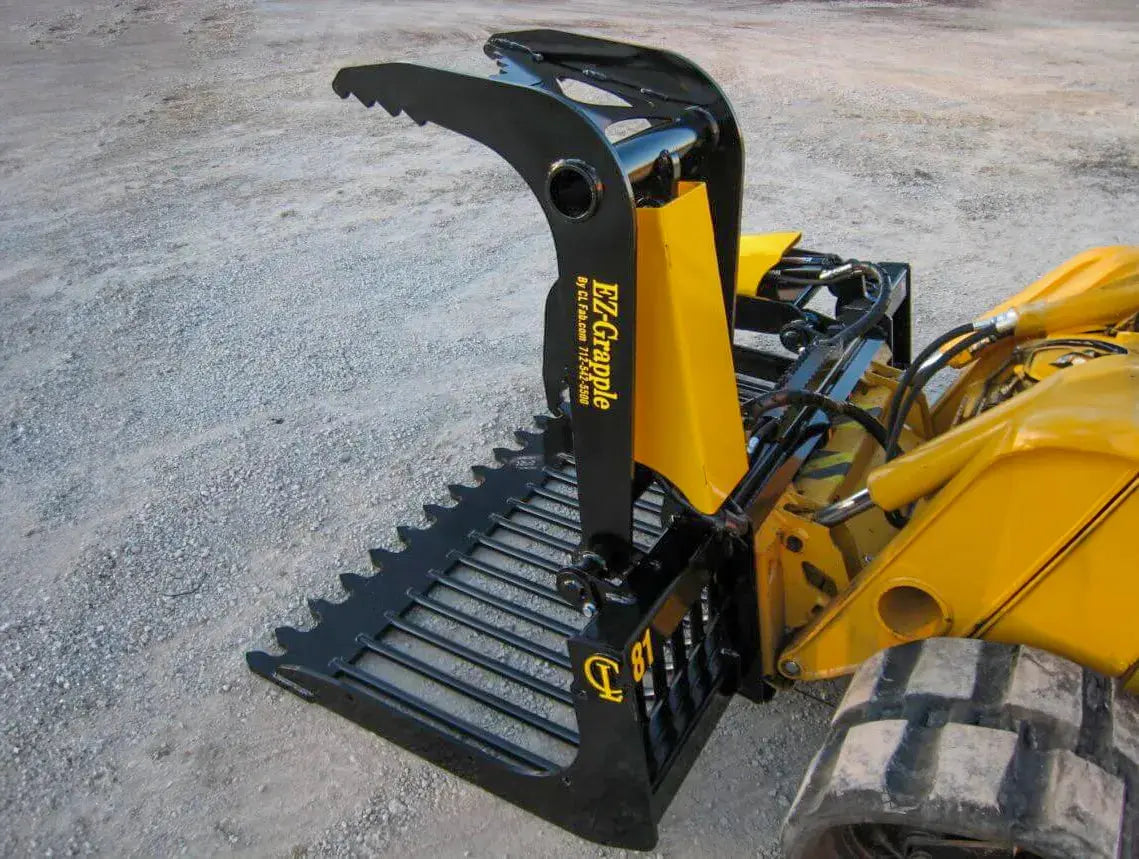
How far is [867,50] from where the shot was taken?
1142 cm

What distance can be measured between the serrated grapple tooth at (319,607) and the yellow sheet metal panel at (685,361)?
5.24 ft

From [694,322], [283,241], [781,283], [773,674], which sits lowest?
[283,241]

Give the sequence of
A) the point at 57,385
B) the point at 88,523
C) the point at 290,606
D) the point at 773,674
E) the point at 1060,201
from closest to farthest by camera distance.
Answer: the point at 773,674 < the point at 290,606 < the point at 88,523 < the point at 57,385 < the point at 1060,201

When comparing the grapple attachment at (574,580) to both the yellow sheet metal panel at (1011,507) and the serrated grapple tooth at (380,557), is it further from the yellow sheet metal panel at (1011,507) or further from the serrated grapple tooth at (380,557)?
the yellow sheet metal panel at (1011,507)

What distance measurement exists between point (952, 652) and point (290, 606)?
2397 mm

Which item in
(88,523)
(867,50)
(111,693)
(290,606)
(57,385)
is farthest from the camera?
(867,50)

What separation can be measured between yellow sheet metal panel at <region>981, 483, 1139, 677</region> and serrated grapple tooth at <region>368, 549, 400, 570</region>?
2.20 metres

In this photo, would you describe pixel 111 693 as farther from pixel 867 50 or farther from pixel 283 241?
pixel 867 50

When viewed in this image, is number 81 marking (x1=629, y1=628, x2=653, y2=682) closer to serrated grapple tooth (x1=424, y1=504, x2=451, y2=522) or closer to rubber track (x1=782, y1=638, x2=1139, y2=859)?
rubber track (x1=782, y1=638, x2=1139, y2=859)

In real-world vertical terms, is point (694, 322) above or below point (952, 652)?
above

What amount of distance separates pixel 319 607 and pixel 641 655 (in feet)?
5.11

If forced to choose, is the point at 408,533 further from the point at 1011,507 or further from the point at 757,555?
the point at 1011,507

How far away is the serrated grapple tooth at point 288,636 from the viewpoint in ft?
10.8

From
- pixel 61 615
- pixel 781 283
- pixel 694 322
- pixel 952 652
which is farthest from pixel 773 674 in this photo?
pixel 61 615
